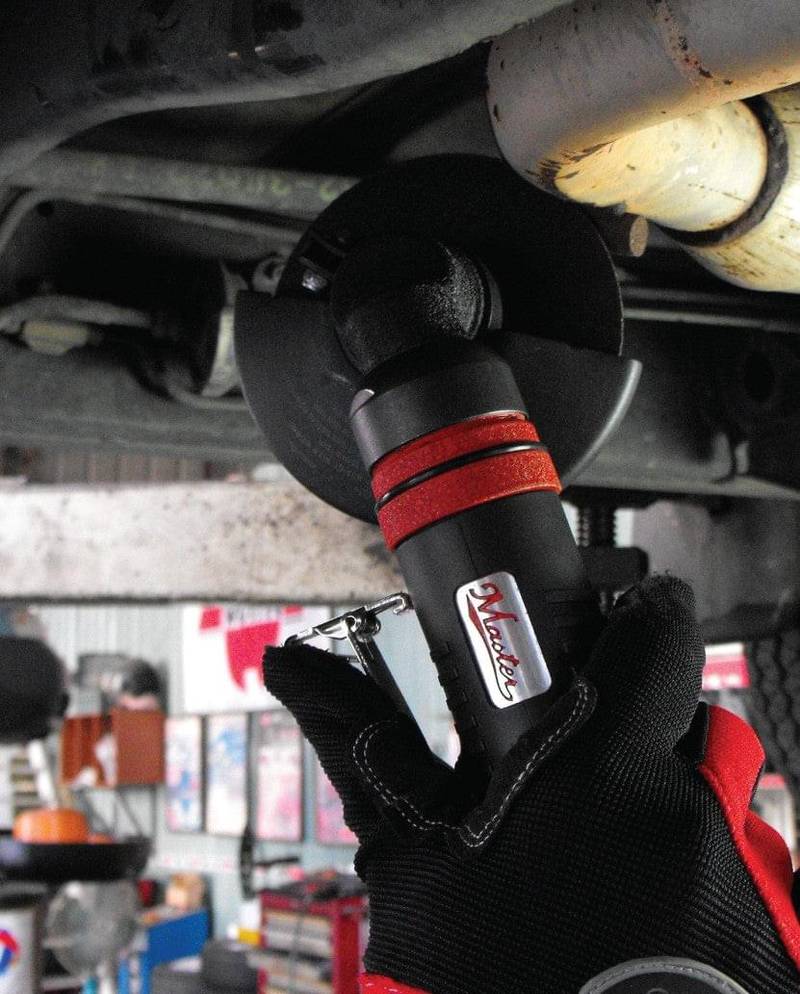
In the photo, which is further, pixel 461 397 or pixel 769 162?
pixel 769 162

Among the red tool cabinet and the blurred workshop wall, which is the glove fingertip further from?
the blurred workshop wall

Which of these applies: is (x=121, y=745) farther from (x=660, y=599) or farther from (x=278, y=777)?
(x=660, y=599)

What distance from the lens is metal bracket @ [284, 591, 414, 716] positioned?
Result: 0.50 m

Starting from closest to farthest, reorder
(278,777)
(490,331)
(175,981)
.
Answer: (490,331) → (175,981) → (278,777)

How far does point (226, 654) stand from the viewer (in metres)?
5.16

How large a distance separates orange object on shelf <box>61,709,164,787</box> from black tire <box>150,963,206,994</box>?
126cm

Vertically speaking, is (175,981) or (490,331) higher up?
(490,331)

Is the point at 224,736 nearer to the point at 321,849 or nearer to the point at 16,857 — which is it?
the point at 321,849

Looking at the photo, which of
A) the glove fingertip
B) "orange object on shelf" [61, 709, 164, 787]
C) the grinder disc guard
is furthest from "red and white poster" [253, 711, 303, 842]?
the glove fingertip

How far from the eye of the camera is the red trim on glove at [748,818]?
0.41 meters

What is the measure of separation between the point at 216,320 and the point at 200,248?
0.08m

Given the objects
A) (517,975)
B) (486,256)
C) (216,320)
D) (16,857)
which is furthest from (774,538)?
(16,857)

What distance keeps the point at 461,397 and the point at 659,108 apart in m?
0.14

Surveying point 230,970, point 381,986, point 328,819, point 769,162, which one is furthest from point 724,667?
point 381,986
